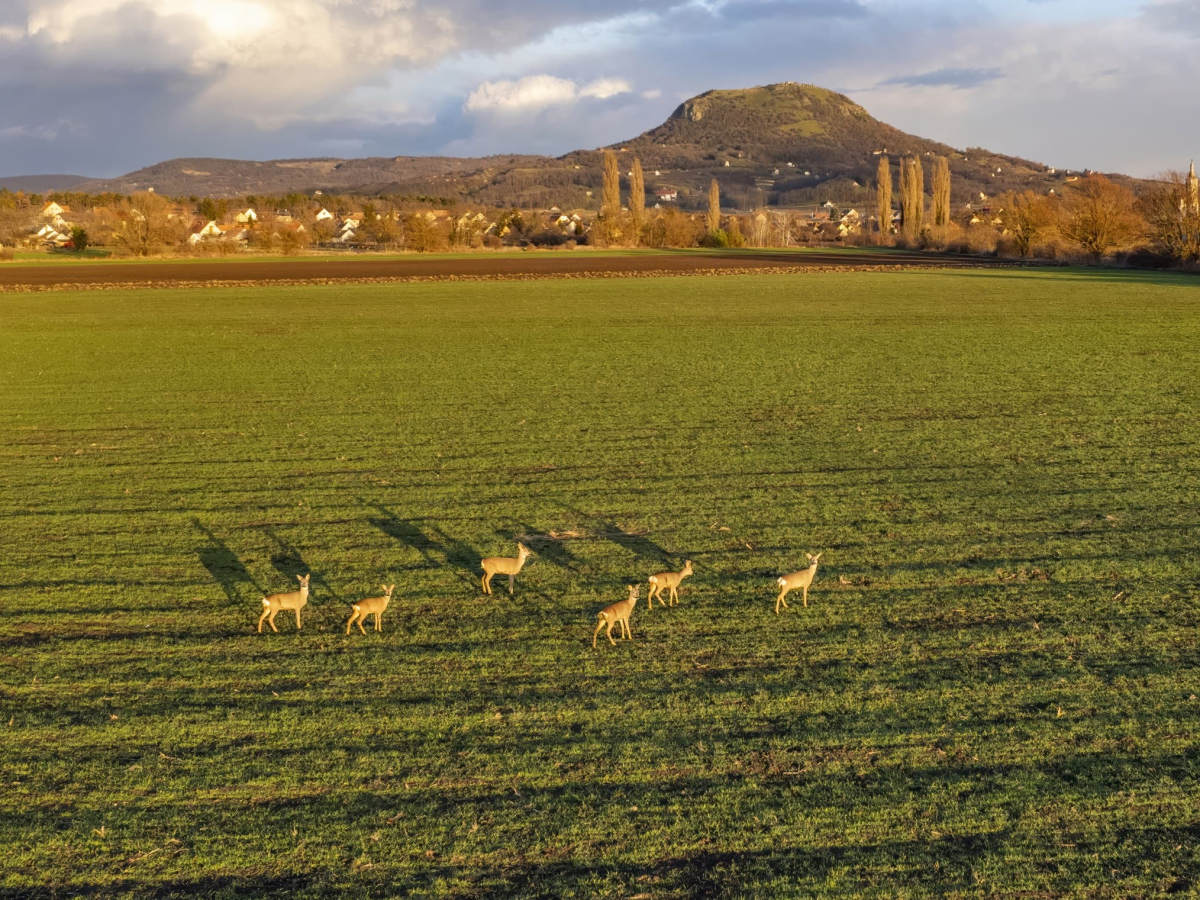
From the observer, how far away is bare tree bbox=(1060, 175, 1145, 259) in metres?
70.6

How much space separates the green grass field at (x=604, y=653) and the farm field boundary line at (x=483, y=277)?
4246cm

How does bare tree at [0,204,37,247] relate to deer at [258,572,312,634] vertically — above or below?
above

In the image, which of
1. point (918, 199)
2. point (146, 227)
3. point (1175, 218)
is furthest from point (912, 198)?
point (146, 227)

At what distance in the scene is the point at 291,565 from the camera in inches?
402

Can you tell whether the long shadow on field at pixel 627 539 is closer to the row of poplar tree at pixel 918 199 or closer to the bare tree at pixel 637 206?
the bare tree at pixel 637 206

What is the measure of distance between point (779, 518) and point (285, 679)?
6.72 meters

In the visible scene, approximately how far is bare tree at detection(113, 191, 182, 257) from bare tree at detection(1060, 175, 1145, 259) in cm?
9333

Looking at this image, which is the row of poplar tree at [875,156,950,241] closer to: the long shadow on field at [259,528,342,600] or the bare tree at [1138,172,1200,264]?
the bare tree at [1138,172,1200,264]

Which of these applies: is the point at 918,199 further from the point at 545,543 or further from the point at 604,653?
the point at 604,653

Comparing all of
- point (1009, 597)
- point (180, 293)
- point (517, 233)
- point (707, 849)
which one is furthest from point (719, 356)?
point (517, 233)

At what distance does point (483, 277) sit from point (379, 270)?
1337 centimetres

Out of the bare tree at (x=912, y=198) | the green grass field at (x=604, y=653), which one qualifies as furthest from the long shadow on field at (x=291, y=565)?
the bare tree at (x=912, y=198)

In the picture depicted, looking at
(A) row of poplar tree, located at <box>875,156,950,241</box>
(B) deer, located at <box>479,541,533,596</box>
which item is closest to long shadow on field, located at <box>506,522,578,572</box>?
(B) deer, located at <box>479,541,533,596</box>

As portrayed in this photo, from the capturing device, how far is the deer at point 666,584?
8.87 m
